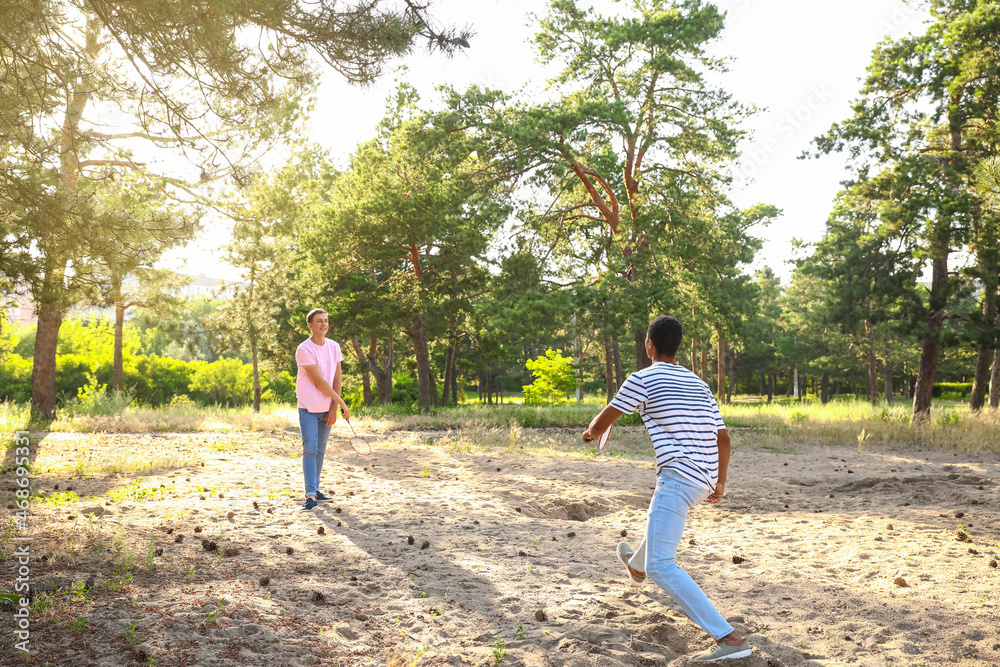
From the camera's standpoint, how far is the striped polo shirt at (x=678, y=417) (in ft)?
11.4

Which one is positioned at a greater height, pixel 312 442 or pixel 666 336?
pixel 666 336

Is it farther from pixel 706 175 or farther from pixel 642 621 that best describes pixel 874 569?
pixel 706 175

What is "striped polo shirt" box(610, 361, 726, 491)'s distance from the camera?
3.49 metres

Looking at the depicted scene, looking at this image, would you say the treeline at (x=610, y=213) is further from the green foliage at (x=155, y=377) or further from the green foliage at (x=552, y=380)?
the green foliage at (x=552, y=380)

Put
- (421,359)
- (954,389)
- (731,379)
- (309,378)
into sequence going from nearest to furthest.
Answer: (309,378) → (421,359) → (731,379) → (954,389)

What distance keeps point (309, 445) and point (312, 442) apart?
0.04 metres

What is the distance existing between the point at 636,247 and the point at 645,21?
7.34 m

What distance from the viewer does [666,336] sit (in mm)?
3680

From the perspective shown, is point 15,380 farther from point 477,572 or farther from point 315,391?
point 477,572

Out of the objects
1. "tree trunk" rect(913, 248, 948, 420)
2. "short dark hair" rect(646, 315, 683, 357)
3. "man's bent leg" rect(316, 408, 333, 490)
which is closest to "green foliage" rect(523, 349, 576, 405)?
"tree trunk" rect(913, 248, 948, 420)

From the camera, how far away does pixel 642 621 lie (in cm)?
409

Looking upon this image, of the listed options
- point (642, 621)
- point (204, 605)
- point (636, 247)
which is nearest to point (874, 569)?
point (642, 621)

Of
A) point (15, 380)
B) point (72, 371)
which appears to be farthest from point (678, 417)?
point (15, 380)

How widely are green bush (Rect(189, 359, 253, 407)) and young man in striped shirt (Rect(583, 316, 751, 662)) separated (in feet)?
118
